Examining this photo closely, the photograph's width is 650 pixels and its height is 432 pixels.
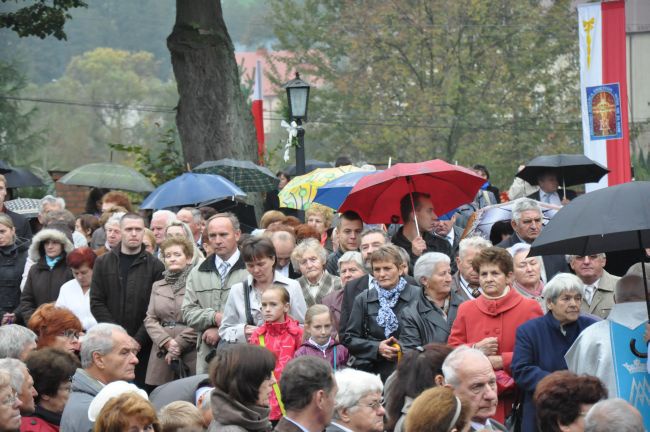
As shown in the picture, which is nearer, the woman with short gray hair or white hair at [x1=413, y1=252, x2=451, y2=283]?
the woman with short gray hair

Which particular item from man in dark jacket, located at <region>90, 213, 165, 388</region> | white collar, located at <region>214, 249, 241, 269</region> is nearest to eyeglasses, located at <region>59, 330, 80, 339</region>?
white collar, located at <region>214, 249, 241, 269</region>

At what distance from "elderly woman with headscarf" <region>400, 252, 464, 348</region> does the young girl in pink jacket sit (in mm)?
893

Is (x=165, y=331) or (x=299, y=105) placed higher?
(x=299, y=105)

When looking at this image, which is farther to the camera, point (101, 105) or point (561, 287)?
point (101, 105)

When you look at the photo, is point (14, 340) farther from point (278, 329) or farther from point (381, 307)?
point (381, 307)

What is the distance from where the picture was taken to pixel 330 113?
181ft

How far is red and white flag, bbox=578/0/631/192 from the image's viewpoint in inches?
680

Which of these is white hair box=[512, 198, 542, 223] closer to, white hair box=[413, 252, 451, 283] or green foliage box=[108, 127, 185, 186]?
white hair box=[413, 252, 451, 283]

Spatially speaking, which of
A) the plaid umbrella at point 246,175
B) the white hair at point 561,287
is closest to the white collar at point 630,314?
the white hair at point 561,287

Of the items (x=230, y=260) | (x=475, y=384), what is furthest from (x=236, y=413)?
(x=230, y=260)

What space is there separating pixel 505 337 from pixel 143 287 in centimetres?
389

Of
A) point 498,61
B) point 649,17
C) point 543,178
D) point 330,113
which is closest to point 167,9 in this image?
point 330,113

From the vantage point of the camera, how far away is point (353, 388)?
729cm

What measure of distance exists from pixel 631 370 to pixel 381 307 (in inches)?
84.2
